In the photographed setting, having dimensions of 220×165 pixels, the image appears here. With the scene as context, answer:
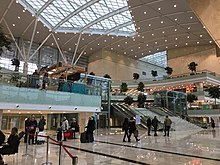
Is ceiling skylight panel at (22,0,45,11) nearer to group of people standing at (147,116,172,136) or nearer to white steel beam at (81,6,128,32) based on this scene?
white steel beam at (81,6,128,32)

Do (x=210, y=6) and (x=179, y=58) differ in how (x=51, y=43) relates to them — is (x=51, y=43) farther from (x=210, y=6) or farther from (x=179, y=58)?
(x=210, y=6)

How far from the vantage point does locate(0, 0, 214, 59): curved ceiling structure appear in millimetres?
25375

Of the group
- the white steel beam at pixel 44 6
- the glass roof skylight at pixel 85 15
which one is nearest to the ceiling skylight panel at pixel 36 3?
the glass roof skylight at pixel 85 15

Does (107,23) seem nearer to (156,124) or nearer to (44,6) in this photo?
(44,6)

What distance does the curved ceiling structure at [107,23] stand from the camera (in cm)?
2538

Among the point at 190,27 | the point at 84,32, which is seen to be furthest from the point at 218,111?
the point at 84,32

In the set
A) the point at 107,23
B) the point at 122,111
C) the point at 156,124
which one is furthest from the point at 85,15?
the point at 156,124

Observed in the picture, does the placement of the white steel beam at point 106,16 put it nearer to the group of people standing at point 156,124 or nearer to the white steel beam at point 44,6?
the white steel beam at point 44,6

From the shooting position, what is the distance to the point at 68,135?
41.7 feet

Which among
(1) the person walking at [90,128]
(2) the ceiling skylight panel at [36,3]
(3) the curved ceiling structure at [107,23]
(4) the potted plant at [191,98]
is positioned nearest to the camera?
(1) the person walking at [90,128]

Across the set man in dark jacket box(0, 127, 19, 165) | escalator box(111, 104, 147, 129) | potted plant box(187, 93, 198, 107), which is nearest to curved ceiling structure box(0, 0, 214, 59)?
potted plant box(187, 93, 198, 107)

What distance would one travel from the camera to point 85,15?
29.8 m

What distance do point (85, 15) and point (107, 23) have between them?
13.8 feet

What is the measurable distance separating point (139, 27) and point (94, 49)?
1282 cm
